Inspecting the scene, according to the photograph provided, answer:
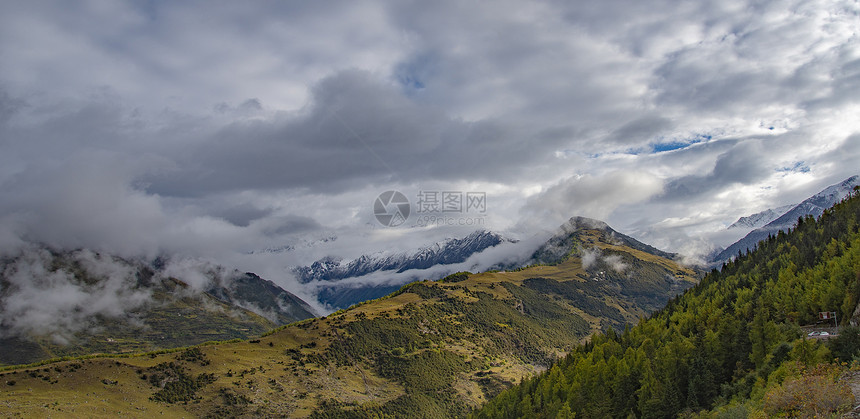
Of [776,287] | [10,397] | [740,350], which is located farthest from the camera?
[10,397]

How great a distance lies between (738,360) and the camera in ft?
311

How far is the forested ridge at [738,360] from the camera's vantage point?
5891 centimetres

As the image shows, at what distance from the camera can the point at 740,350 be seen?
96500mm

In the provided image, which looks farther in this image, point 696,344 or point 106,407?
point 106,407

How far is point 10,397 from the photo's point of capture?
15700 centimetres

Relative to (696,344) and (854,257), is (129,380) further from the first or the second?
(854,257)

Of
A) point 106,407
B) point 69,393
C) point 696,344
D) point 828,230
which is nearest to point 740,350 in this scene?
point 696,344

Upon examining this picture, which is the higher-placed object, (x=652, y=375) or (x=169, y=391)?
(x=652, y=375)

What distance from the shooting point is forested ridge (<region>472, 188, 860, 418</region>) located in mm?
58906

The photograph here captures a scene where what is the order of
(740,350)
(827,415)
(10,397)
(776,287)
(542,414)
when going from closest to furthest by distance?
(827,415) < (740,350) < (542,414) < (776,287) < (10,397)

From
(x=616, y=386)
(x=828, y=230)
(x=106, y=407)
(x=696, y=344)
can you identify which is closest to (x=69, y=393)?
(x=106, y=407)

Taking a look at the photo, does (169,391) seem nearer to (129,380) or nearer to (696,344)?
(129,380)

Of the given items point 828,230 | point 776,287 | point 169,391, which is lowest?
point 169,391

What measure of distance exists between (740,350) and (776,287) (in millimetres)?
53134
